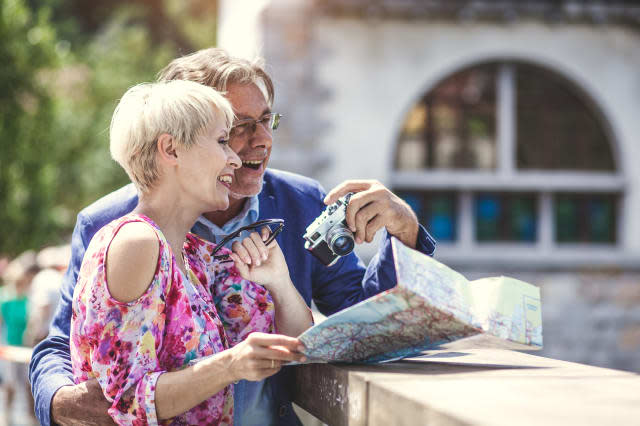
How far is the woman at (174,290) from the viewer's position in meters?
1.55

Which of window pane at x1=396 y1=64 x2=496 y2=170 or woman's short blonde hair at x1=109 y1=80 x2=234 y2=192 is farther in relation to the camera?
window pane at x1=396 y1=64 x2=496 y2=170

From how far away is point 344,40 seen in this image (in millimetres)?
7695

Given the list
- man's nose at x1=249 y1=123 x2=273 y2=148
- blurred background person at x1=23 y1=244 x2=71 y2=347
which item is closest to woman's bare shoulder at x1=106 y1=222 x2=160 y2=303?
man's nose at x1=249 y1=123 x2=273 y2=148

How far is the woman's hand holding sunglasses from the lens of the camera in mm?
1908

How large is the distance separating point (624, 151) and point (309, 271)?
6.35m

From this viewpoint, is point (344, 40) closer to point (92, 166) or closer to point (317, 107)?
point (317, 107)

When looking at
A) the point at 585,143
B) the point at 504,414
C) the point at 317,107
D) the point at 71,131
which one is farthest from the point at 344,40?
the point at 71,131

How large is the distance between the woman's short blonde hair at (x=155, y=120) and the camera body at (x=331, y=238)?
297mm

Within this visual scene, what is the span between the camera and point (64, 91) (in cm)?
1908

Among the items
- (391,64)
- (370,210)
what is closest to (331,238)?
(370,210)

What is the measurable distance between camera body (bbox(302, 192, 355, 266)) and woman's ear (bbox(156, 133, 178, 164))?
32cm

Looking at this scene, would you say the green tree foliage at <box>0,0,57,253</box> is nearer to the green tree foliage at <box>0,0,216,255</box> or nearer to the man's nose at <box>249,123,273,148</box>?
the green tree foliage at <box>0,0,216,255</box>

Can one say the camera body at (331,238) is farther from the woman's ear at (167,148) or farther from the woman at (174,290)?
the woman's ear at (167,148)

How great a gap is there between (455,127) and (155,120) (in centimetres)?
637
